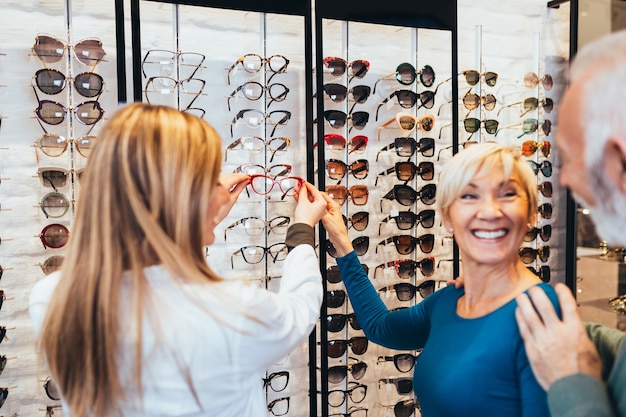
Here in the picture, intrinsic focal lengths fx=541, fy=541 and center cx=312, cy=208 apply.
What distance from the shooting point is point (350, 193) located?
2768mm

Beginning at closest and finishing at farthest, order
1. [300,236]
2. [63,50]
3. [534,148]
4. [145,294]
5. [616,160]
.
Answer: [616,160]
[145,294]
[300,236]
[63,50]
[534,148]

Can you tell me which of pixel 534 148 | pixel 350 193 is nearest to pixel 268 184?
pixel 350 193

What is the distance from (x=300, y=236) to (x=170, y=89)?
3.65ft

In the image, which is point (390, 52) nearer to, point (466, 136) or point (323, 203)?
point (466, 136)

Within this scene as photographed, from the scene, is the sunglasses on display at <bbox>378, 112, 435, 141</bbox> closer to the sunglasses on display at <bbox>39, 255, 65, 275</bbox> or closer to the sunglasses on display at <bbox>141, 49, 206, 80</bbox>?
the sunglasses on display at <bbox>141, 49, 206, 80</bbox>

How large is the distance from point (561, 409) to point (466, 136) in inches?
94.6

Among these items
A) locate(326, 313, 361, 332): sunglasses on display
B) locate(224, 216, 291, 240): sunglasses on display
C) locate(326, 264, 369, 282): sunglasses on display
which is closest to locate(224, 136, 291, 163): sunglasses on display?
locate(224, 216, 291, 240): sunglasses on display

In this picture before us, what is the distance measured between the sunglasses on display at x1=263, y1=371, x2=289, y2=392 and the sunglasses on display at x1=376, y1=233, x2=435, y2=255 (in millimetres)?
840

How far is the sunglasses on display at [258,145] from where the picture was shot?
260cm

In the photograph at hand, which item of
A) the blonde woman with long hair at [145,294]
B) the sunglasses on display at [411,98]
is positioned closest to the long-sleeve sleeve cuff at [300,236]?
the blonde woman with long hair at [145,294]

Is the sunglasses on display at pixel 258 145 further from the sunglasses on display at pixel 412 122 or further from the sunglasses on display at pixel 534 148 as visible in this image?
the sunglasses on display at pixel 534 148

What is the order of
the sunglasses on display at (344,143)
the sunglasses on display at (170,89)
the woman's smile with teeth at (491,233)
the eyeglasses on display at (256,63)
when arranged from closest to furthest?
the woman's smile with teeth at (491,233)
the sunglasses on display at (170,89)
the eyeglasses on display at (256,63)
the sunglasses on display at (344,143)

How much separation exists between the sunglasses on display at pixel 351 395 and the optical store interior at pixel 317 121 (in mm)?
10

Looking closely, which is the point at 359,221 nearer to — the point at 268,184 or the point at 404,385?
the point at 268,184
